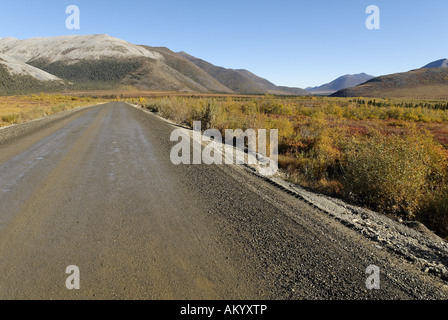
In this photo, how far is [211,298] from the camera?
256cm

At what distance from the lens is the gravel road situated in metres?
2.69

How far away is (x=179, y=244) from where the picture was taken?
3500mm

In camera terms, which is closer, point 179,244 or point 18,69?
point 179,244

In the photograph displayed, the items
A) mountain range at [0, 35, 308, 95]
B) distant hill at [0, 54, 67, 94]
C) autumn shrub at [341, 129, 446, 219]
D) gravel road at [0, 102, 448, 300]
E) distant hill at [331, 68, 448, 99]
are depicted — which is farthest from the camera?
mountain range at [0, 35, 308, 95]

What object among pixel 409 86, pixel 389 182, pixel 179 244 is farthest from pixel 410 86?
pixel 179 244

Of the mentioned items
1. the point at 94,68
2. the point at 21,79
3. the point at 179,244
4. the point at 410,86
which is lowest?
the point at 179,244

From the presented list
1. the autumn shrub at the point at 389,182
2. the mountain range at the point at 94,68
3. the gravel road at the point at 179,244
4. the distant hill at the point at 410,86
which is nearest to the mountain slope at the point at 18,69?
the mountain range at the point at 94,68

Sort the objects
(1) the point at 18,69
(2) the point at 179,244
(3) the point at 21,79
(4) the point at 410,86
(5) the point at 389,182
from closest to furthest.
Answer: (2) the point at 179,244 < (5) the point at 389,182 < (3) the point at 21,79 < (1) the point at 18,69 < (4) the point at 410,86

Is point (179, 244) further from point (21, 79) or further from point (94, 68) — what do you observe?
point (94, 68)

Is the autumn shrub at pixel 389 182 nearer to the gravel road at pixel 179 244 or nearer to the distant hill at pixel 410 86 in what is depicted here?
the gravel road at pixel 179 244

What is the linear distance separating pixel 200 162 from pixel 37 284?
5.60 metres

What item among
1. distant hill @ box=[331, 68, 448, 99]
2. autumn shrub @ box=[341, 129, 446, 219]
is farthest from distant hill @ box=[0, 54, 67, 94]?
distant hill @ box=[331, 68, 448, 99]

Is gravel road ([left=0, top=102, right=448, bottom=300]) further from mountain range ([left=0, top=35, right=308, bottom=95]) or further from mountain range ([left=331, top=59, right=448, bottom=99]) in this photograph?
mountain range ([left=0, top=35, right=308, bottom=95])
